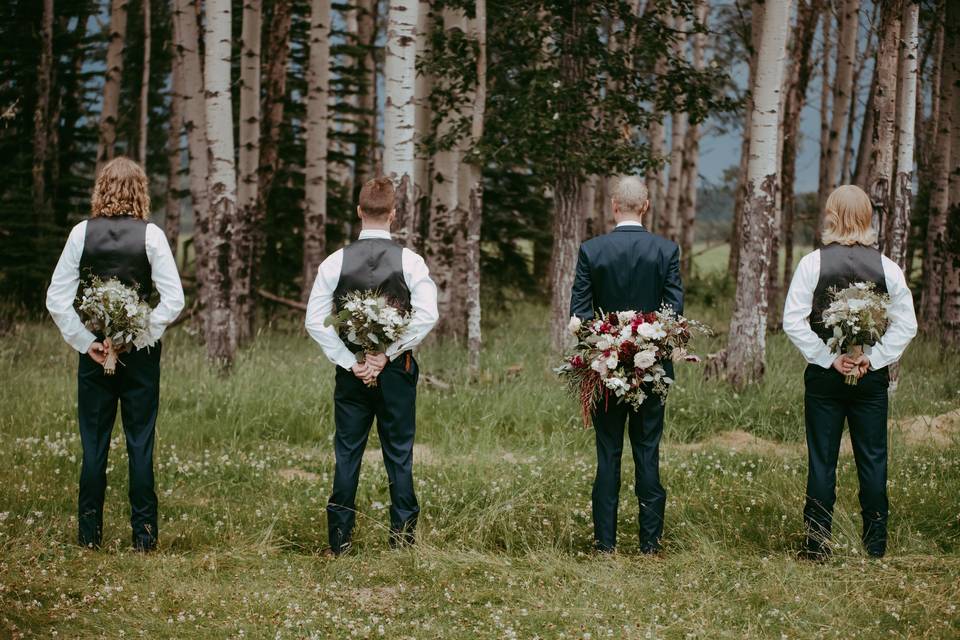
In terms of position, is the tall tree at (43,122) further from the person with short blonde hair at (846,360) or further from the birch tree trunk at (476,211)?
the person with short blonde hair at (846,360)

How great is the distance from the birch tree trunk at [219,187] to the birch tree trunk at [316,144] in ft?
11.6

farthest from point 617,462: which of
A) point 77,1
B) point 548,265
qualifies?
point 77,1

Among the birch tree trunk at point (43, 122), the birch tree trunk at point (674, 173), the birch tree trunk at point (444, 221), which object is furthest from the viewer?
the birch tree trunk at point (674, 173)

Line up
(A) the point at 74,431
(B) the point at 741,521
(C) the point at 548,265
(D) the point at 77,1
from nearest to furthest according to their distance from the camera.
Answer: (B) the point at 741,521, (A) the point at 74,431, (D) the point at 77,1, (C) the point at 548,265

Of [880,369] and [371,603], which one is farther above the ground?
[880,369]

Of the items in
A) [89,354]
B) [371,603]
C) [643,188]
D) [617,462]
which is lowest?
[371,603]

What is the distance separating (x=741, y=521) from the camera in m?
6.88

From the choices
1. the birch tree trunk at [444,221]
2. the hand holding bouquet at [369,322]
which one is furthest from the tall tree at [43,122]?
the hand holding bouquet at [369,322]

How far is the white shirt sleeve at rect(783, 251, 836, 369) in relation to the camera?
5.88 metres

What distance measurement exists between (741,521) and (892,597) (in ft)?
5.74

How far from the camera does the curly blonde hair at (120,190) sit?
5.98 metres

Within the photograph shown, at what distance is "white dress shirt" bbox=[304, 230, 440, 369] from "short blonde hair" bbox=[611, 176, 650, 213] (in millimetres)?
1327

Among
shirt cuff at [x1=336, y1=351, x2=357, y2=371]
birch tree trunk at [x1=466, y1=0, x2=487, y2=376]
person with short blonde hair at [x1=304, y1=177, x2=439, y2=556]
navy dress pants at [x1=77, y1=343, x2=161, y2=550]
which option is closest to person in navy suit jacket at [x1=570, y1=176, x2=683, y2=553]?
person with short blonde hair at [x1=304, y1=177, x2=439, y2=556]

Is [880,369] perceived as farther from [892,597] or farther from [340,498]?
[340,498]
